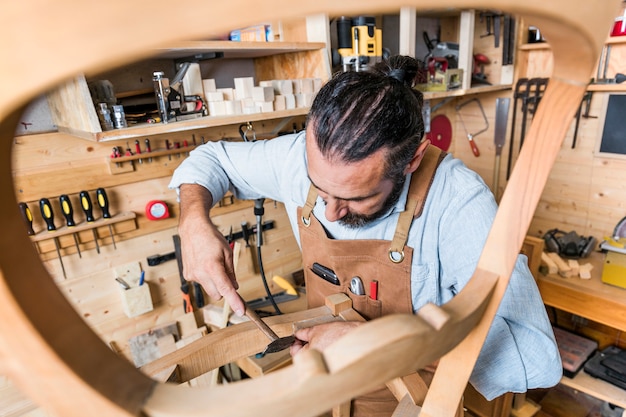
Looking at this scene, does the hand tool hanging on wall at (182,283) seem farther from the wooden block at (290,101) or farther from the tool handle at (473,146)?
the tool handle at (473,146)

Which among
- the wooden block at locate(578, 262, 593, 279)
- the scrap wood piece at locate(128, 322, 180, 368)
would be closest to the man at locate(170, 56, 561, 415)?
the scrap wood piece at locate(128, 322, 180, 368)

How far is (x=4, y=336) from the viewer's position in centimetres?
25

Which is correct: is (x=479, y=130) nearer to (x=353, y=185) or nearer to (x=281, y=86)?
(x=281, y=86)

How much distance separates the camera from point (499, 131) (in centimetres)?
270

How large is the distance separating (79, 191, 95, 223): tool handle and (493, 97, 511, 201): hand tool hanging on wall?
244 cm

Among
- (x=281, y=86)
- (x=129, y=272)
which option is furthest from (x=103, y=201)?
(x=281, y=86)

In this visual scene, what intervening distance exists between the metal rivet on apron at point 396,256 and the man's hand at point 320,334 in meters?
0.33

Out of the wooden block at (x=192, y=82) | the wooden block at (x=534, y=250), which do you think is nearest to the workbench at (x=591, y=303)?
the wooden block at (x=534, y=250)

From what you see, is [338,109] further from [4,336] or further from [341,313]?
[4,336]

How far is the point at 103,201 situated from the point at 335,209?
101 centimetres

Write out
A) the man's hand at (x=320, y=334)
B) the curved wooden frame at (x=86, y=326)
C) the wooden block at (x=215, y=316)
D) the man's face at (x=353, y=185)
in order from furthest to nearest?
the wooden block at (x=215, y=316) → the man's face at (x=353, y=185) → the man's hand at (x=320, y=334) → the curved wooden frame at (x=86, y=326)

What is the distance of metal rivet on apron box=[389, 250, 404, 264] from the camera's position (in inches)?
41.5

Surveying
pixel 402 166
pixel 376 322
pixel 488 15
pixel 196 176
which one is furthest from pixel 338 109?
pixel 488 15

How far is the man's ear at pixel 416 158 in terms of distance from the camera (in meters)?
1.01
